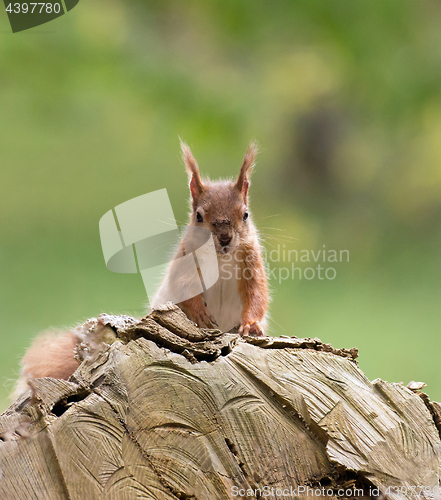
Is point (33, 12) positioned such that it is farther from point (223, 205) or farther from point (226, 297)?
point (226, 297)

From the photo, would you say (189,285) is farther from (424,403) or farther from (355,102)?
(355,102)

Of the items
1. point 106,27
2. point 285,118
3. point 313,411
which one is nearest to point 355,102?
point 285,118

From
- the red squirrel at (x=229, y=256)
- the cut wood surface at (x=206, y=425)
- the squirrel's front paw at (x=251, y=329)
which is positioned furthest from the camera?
the red squirrel at (x=229, y=256)

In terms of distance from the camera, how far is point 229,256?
1372 mm

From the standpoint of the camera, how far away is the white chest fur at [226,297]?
4.46ft

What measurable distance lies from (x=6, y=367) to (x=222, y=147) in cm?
93

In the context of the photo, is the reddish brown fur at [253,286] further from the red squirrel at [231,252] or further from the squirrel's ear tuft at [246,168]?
the squirrel's ear tuft at [246,168]

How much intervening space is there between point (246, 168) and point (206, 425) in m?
0.82

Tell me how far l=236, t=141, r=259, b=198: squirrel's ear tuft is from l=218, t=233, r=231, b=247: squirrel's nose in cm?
19

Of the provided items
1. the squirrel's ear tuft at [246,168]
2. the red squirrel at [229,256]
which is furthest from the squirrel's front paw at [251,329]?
the squirrel's ear tuft at [246,168]
